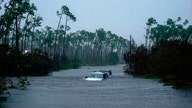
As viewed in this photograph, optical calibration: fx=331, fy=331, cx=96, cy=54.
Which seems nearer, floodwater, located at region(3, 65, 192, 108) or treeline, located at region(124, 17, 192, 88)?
floodwater, located at region(3, 65, 192, 108)

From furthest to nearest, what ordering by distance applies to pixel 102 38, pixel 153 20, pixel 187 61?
pixel 102 38
pixel 153 20
pixel 187 61

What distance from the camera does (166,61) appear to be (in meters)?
36.4

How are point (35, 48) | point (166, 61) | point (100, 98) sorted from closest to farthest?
point (100, 98) → point (166, 61) → point (35, 48)

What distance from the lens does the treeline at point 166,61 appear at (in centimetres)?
3191

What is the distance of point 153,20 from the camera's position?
4481 inches

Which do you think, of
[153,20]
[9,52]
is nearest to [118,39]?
[153,20]

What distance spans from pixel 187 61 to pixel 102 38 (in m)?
135

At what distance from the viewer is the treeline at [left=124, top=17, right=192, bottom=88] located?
1256 inches

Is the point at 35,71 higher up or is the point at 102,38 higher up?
the point at 102,38

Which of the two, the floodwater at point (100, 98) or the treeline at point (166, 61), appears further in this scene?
the treeline at point (166, 61)

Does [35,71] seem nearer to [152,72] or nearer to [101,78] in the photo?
[101,78]

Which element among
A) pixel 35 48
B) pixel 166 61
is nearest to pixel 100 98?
pixel 166 61

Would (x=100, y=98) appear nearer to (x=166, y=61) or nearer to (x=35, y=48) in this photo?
(x=166, y=61)

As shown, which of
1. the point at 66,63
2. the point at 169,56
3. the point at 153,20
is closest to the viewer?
the point at 169,56
